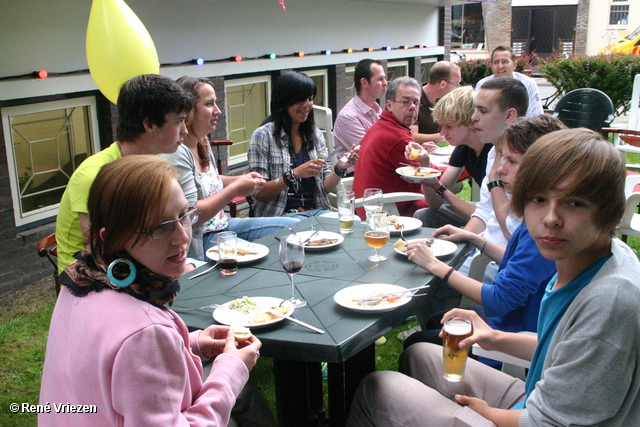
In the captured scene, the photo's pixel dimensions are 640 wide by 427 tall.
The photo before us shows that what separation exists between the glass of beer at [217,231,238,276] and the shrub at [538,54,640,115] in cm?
1248

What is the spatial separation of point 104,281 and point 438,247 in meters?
1.83

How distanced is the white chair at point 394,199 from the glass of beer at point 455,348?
233cm

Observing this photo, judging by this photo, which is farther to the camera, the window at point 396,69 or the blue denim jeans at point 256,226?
the window at point 396,69

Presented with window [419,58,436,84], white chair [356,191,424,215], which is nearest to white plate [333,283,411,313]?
white chair [356,191,424,215]

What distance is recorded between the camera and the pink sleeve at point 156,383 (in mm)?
1267

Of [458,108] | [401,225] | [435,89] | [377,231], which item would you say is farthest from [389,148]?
[435,89]

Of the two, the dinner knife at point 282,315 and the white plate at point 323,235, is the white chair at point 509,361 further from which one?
the white plate at point 323,235

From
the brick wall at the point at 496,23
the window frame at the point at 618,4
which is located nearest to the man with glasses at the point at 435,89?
the brick wall at the point at 496,23

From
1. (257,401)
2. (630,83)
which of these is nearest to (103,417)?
(257,401)

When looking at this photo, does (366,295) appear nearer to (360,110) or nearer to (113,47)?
(113,47)

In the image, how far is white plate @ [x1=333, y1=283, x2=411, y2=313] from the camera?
2.15m

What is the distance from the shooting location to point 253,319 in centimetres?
209

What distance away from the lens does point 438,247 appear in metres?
2.86

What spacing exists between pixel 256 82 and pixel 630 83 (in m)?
9.37
